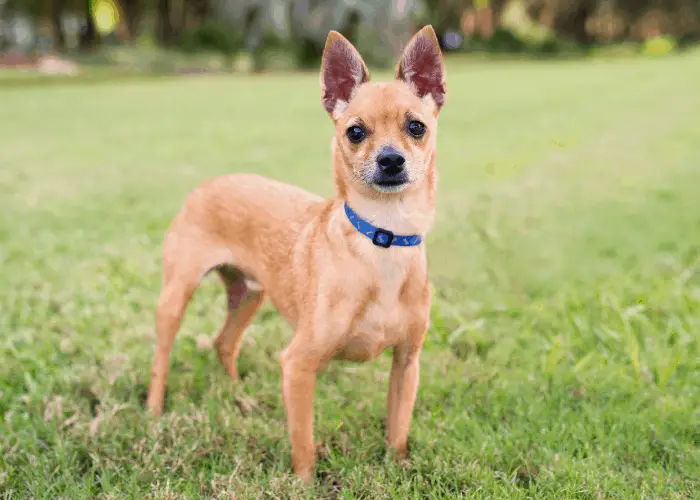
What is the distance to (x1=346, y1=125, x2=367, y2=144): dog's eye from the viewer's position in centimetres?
262

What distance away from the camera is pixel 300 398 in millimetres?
2768

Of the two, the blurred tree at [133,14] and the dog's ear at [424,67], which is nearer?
the dog's ear at [424,67]

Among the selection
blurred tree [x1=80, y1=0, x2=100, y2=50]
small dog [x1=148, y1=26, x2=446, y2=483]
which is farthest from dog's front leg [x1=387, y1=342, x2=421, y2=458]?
blurred tree [x1=80, y1=0, x2=100, y2=50]

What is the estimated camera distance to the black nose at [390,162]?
8.19ft

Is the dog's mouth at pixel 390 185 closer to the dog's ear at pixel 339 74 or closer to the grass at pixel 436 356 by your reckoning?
the dog's ear at pixel 339 74

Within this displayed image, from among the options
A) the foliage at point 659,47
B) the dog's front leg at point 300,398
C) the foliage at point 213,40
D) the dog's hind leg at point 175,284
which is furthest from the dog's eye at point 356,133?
the foliage at point 659,47

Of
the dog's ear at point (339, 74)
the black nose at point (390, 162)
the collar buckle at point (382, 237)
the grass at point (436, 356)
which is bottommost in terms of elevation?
the grass at point (436, 356)

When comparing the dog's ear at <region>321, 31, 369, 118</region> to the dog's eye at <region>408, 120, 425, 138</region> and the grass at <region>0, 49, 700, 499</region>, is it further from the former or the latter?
the grass at <region>0, 49, 700, 499</region>

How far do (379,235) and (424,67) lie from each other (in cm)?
70

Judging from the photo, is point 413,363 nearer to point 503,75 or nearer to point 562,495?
point 562,495

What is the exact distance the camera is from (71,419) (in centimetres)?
324

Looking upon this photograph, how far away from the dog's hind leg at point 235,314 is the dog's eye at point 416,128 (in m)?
1.45

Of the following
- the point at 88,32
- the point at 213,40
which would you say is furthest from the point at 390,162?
the point at 88,32

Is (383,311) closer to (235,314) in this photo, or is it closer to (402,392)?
(402,392)
